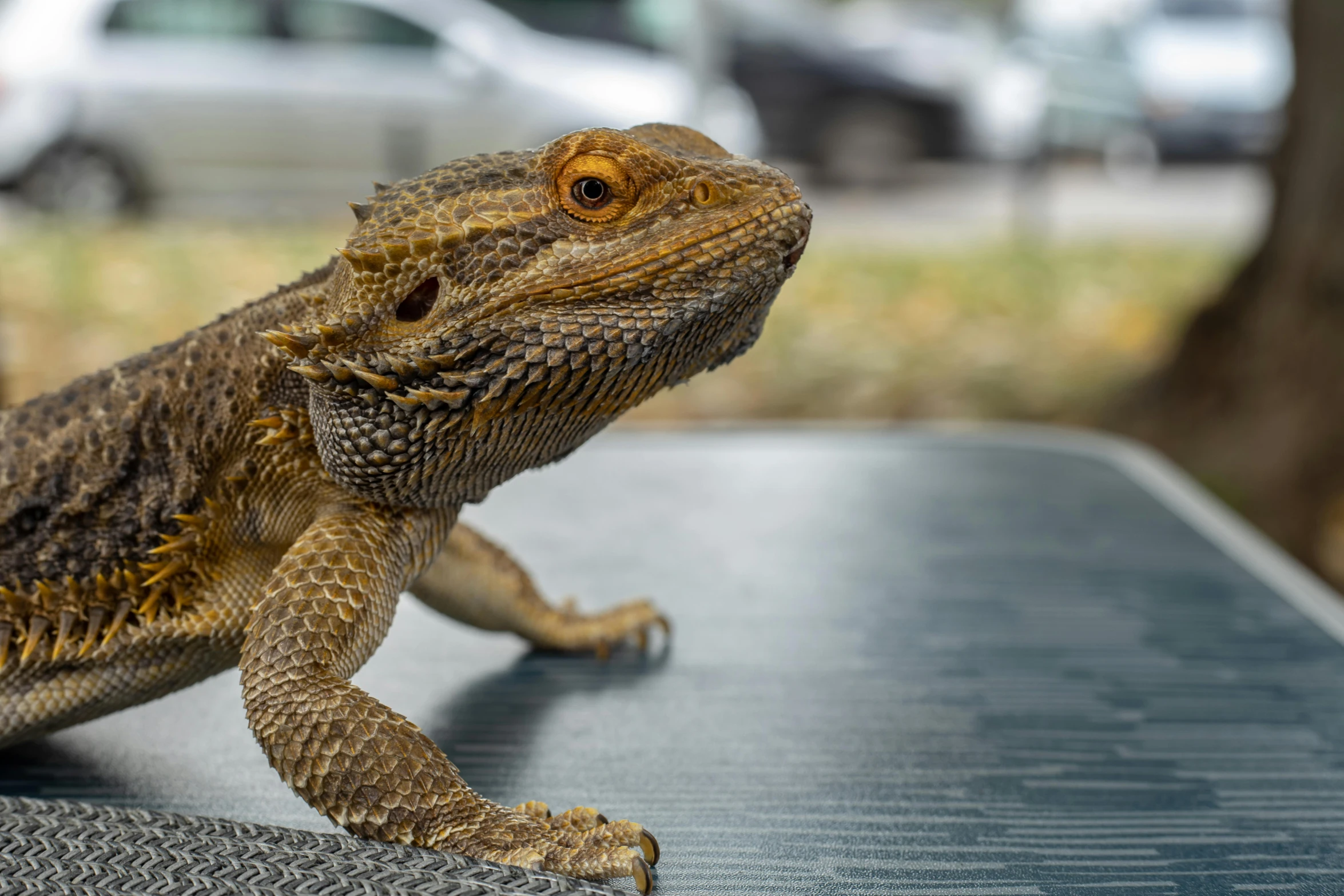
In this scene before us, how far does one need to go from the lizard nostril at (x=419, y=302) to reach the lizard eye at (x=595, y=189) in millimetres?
171

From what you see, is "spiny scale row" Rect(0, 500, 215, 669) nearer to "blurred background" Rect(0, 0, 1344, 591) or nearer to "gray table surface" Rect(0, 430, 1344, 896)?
"gray table surface" Rect(0, 430, 1344, 896)

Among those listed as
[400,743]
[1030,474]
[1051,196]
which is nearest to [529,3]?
[1051,196]

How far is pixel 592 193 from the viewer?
1.38 metres

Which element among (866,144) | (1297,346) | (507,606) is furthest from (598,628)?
(866,144)

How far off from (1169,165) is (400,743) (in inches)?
374

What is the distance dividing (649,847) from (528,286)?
64 centimetres

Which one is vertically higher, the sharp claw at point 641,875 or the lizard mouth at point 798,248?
the lizard mouth at point 798,248

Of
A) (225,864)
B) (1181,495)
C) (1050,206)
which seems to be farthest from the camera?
(1050,206)

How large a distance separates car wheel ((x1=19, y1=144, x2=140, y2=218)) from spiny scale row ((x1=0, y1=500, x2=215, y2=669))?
6050 millimetres

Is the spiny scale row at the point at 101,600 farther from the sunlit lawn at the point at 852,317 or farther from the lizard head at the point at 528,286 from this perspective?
the sunlit lawn at the point at 852,317

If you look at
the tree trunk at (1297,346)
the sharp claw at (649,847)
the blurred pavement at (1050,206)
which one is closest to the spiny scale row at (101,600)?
the sharp claw at (649,847)

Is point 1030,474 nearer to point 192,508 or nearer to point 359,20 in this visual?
point 192,508

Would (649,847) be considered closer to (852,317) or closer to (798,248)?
(798,248)

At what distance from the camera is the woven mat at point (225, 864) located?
4.15 feet
